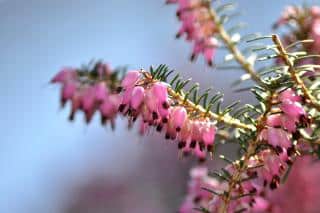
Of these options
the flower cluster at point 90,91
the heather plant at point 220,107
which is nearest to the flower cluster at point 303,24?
the heather plant at point 220,107

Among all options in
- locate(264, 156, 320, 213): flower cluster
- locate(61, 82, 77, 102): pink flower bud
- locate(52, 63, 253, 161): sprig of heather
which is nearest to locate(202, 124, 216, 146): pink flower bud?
locate(52, 63, 253, 161): sprig of heather

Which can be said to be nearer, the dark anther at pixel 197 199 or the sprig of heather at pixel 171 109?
the sprig of heather at pixel 171 109

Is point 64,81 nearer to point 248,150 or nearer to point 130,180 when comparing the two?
point 248,150

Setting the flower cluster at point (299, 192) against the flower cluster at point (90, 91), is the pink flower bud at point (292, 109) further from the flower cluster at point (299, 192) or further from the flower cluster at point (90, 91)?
the flower cluster at point (299, 192)

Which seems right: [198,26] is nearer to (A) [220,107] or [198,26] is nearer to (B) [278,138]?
(A) [220,107]

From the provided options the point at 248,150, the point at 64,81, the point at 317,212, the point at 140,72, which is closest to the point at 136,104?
the point at 140,72

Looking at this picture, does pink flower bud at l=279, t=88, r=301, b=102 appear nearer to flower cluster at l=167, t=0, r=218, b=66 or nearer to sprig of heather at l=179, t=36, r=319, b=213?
sprig of heather at l=179, t=36, r=319, b=213

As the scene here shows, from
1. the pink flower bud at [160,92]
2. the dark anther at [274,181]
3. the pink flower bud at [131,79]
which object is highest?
the pink flower bud at [131,79]

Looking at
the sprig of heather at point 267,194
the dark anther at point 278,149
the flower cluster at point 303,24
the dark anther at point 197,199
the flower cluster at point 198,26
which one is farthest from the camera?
the flower cluster at point 303,24
